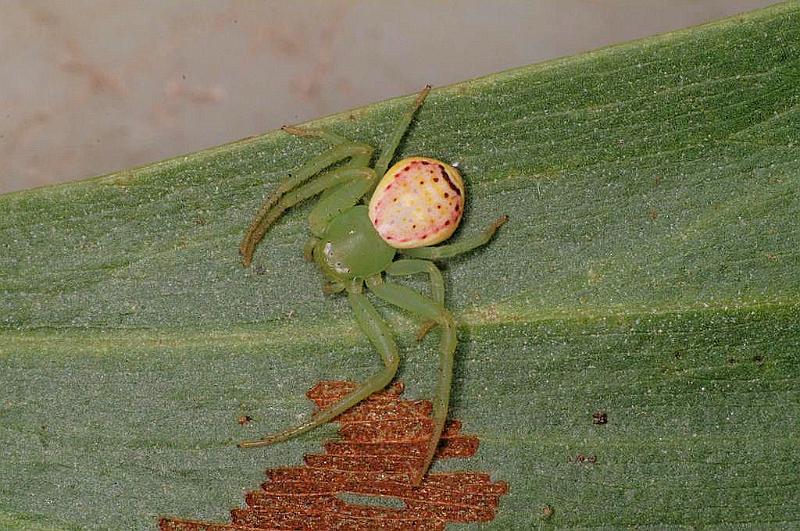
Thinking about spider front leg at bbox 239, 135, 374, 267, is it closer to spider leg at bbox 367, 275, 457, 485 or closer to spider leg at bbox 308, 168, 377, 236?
spider leg at bbox 308, 168, 377, 236

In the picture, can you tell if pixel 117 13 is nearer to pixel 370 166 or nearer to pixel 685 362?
pixel 370 166

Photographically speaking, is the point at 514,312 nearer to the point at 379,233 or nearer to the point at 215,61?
the point at 379,233

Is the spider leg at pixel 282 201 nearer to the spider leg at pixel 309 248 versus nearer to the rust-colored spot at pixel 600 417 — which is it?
the spider leg at pixel 309 248

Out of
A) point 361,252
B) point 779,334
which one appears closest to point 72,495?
point 361,252

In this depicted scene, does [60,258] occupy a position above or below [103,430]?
above

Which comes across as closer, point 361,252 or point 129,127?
point 361,252

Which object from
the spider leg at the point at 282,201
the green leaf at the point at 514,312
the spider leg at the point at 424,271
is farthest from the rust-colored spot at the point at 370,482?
the spider leg at the point at 282,201
